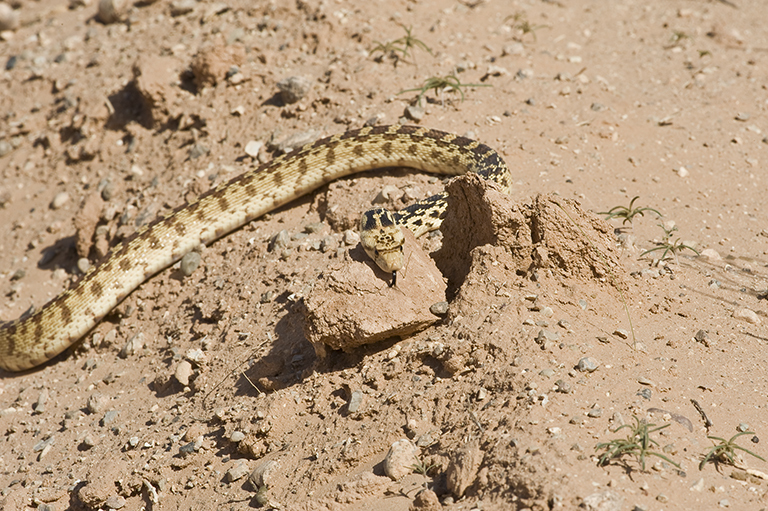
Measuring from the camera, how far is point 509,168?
25.0ft

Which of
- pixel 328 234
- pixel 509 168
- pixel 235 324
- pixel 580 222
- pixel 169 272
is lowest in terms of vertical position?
pixel 169 272

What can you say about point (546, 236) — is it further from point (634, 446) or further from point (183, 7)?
point (183, 7)

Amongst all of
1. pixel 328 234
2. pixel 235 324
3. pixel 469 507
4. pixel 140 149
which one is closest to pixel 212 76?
pixel 140 149

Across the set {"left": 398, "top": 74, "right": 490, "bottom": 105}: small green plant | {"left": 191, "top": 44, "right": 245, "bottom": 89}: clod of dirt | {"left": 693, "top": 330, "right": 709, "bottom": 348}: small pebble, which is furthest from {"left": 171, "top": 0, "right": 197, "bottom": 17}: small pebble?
{"left": 693, "top": 330, "right": 709, "bottom": 348}: small pebble

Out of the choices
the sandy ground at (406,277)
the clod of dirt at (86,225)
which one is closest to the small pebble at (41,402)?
the sandy ground at (406,277)

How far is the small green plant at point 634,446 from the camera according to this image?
12.7 ft

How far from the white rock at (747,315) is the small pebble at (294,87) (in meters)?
6.23

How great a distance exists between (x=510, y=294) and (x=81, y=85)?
938 centimetres

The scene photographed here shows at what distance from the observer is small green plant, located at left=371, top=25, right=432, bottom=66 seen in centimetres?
952

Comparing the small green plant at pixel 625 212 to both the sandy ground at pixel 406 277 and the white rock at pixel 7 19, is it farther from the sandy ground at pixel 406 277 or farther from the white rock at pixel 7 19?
the white rock at pixel 7 19

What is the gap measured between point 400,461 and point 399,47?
23.6ft

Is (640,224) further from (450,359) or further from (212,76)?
(212,76)

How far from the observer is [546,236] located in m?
5.25

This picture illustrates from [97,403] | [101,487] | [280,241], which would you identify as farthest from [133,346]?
[101,487]
